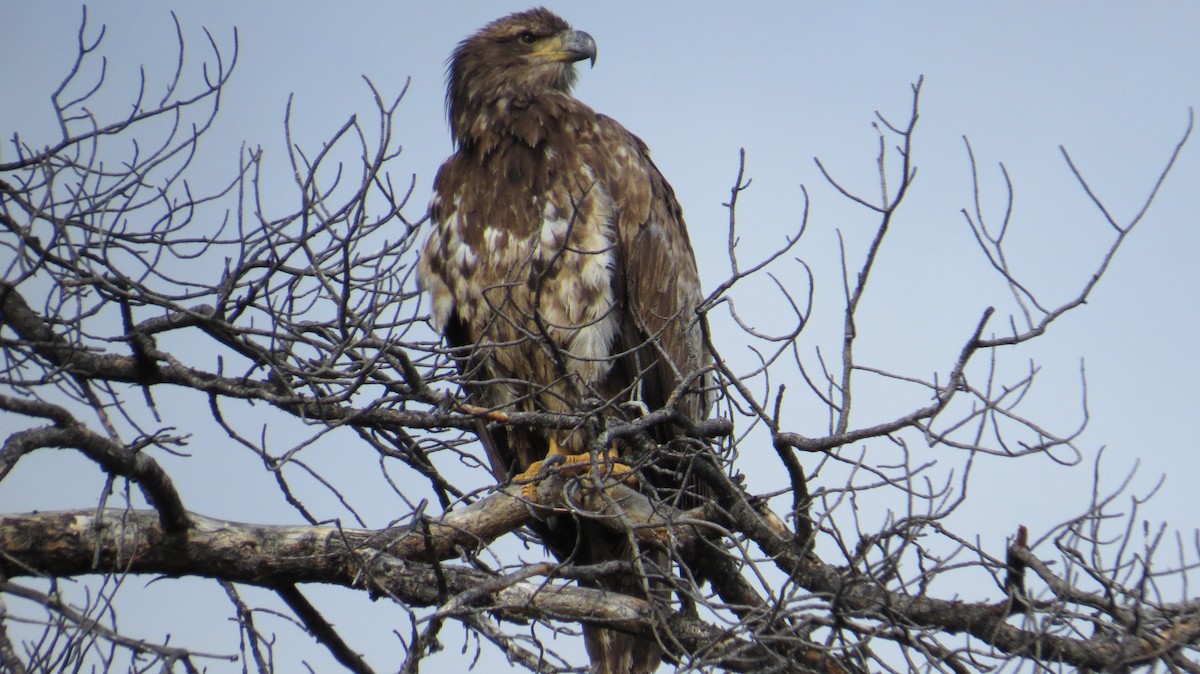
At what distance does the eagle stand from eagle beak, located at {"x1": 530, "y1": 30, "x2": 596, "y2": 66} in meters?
0.36

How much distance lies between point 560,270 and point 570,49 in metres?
1.60

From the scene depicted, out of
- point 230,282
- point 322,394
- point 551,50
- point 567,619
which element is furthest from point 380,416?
point 551,50

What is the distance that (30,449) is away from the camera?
142 inches

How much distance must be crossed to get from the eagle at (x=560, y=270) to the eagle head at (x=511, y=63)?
0.02 m

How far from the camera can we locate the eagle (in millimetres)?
5309

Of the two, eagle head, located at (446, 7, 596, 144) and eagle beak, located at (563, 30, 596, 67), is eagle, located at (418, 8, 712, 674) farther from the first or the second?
eagle beak, located at (563, 30, 596, 67)

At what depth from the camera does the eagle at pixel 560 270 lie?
5.31 metres

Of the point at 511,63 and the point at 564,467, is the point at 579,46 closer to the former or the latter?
the point at 511,63

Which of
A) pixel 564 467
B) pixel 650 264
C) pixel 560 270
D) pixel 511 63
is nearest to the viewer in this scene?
pixel 564 467

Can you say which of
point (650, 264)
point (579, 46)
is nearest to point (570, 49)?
point (579, 46)

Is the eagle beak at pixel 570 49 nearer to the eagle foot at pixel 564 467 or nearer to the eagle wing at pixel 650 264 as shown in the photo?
the eagle wing at pixel 650 264

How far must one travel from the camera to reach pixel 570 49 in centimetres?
642

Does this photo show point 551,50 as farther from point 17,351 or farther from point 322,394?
point 17,351

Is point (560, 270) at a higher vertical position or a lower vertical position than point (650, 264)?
lower
